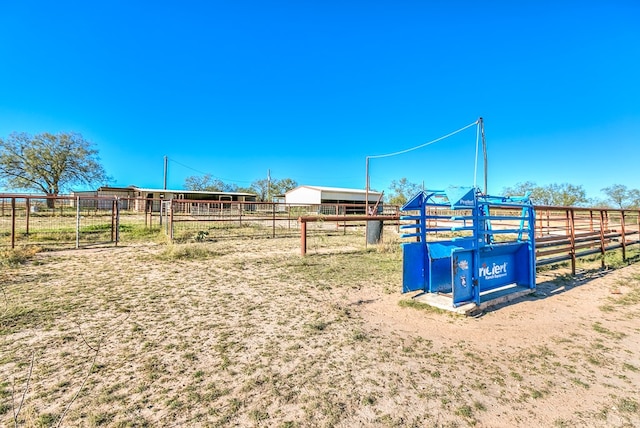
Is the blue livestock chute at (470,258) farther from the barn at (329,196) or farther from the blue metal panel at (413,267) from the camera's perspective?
the barn at (329,196)

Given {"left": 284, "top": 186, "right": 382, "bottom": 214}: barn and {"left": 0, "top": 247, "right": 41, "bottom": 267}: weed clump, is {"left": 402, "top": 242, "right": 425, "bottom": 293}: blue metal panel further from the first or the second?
{"left": 284, "top": 186, "right": 382, "bottom": 214}: barn

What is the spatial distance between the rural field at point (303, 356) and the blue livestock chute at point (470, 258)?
30 cm

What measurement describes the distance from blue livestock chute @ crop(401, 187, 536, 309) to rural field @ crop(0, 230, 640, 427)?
0.30m

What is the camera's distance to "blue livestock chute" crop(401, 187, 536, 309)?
3.99 m

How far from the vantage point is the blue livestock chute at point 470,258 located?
3986mm

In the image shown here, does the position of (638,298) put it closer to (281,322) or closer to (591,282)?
(591,282)

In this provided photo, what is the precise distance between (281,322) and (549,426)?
2508 mm

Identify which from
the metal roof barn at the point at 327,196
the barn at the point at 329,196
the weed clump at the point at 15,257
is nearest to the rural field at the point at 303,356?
the weed clump at the point at 15,257

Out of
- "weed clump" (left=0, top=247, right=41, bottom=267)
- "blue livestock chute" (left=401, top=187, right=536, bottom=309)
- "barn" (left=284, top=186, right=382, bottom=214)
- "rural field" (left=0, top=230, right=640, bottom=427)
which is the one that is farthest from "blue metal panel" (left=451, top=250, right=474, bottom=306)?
"barn" (left=284, top=186, right=382, bottom=214)

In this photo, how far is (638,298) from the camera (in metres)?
4.59

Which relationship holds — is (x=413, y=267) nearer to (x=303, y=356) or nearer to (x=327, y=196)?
(x=303, y=356)

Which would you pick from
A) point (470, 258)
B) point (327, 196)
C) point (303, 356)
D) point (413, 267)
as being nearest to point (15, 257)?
point (303, 356)

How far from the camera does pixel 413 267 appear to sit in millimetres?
4461

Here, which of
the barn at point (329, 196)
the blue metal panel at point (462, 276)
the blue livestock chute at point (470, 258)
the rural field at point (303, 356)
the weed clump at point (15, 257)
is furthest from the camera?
the barn at point (329, 196)
